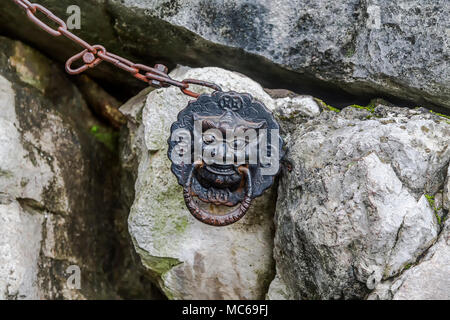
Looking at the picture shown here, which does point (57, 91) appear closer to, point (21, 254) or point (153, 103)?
point (153, 103)

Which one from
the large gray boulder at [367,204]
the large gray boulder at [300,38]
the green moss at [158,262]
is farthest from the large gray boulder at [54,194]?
the large gray boulder at [367,204]

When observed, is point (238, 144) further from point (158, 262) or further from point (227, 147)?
point (158, 262)

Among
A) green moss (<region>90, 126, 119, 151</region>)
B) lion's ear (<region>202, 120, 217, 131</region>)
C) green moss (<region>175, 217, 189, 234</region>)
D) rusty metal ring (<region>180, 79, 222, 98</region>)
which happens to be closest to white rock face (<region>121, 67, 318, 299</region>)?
green moss (<region>175, 217, 189, 234</region>)

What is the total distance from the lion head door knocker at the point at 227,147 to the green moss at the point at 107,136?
0.92 metres

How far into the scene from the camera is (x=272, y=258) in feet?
6.13

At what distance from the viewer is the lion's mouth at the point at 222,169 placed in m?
1.63

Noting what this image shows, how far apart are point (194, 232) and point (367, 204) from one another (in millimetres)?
716

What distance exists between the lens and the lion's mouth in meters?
1.63

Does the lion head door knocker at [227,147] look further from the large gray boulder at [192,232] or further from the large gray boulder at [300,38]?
the large gray boulder at [300,38]

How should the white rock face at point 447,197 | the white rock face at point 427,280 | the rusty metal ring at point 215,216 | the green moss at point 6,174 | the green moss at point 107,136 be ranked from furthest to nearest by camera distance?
1. the green moss at point 107,136
2. the green moss at point 6,174
3. the rusty metal ring at point 215,216
4. the white rock face at point 447,197
5. the white rock face at point 427,280

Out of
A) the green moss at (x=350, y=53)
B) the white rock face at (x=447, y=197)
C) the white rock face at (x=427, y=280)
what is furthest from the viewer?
the green moss at (x=350, y=53)

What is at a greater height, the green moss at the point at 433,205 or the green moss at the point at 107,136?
the green moss at the point at 107,136

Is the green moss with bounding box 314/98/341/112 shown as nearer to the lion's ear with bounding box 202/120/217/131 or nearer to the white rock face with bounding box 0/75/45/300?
the lion's ear with bounding box 202/120/217/131
